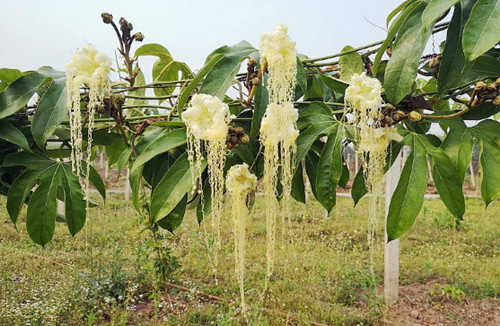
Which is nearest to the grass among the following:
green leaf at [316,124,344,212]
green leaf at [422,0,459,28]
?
green leaf at [316,124,344,212]

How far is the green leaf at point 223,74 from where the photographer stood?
55cm

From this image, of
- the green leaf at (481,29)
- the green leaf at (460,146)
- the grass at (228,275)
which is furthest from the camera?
the grass at (228,275)

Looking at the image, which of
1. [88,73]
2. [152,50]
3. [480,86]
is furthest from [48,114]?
[480,86]

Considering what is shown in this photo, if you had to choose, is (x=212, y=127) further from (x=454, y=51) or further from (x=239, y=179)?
(x=454, y=51)

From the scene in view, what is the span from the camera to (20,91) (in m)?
0.67

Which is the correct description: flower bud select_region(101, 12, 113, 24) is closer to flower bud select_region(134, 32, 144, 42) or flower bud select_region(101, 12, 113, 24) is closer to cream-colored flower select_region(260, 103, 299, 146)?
flower bud select_region(134, 32, 144, 42)

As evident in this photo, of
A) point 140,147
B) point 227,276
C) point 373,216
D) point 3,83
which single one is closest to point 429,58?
point 373,216

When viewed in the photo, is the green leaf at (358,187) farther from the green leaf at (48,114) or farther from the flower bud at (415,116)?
the green leaf at (48,114)

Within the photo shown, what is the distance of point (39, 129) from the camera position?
0.61 m

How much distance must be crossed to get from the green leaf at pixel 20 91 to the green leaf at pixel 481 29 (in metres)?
0.64

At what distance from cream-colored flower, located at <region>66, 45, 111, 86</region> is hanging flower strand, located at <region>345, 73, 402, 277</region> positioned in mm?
359

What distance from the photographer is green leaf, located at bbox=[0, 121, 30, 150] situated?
693 mm

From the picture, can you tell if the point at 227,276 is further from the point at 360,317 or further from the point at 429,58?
the point at 429,58

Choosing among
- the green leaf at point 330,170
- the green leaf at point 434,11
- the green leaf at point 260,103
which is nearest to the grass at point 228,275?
the green leaf at point 330,170
